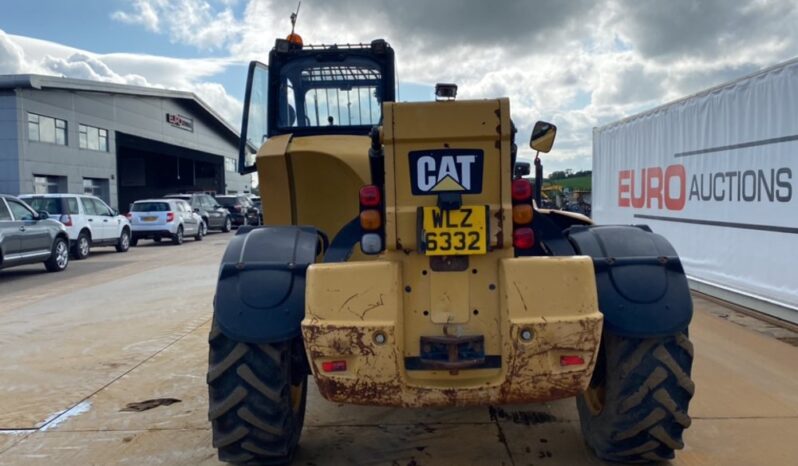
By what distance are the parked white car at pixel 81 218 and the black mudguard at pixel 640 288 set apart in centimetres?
1597

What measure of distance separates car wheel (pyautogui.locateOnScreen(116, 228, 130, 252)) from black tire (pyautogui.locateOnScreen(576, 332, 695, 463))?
18.6 m

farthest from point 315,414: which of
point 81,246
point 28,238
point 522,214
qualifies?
point 81,246

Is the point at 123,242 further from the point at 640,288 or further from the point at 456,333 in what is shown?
the point at 640,288

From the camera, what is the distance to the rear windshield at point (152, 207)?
22438mm

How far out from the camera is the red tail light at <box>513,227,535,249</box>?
359 centimetres

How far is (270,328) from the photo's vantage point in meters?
3.26

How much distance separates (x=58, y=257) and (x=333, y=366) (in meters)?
13.5

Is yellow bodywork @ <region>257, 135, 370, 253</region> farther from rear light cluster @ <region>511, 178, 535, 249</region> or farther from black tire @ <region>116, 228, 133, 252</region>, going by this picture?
black tire @ <region>116, 228, 133, 252</region>

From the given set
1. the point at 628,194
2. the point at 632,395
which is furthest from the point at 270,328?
the point at 628,194

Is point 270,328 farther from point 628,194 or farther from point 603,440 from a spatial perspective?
point 628,194

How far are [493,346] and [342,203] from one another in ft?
7.20

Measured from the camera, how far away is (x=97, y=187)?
Answer: 36.2m

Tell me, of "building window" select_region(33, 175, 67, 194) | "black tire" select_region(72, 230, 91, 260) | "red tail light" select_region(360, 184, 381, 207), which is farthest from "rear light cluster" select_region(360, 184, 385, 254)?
"building window" select_region(33, 175, 67, 194)

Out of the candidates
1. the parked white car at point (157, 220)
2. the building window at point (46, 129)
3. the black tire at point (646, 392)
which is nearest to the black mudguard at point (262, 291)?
the black tire at point (646, 392)
